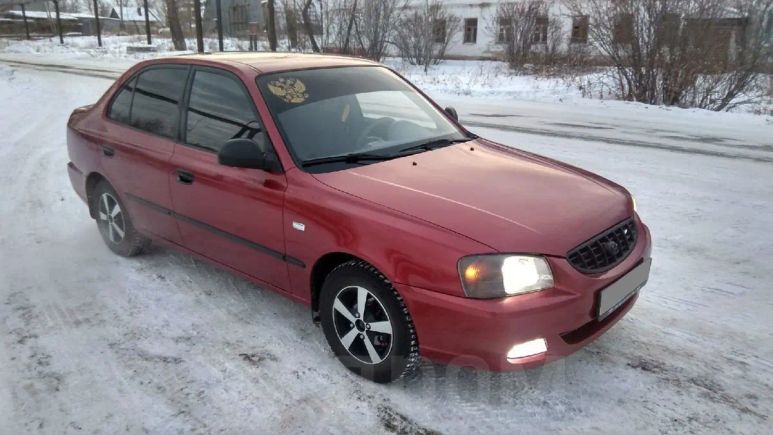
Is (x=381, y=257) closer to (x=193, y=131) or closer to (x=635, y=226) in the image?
(x=635, y=226)

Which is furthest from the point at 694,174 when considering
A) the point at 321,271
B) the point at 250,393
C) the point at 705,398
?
the point at 250,393

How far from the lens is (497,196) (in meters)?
2.96

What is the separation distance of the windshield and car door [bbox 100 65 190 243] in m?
0.90

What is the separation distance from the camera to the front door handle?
3.75 meters

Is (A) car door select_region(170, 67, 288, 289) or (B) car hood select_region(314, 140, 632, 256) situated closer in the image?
(B) car hood select_region(314, 140, 632, 256)

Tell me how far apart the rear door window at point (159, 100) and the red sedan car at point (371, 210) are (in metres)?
0.02

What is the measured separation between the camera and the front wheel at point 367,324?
2795mm

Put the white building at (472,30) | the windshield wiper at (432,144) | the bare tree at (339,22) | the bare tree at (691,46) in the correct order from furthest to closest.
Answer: the white building at (472,30) → the bare tree at (339,22) → the bare tree at (691,46) → the windshield wiper at (432,144)

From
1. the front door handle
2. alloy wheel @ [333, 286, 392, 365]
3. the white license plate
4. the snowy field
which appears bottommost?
the snowy field

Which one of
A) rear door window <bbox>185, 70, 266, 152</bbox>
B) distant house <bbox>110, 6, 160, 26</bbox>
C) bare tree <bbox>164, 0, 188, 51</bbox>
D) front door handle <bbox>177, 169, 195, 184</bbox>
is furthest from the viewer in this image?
distant house <bbox>110, 6, 160, 26</bbox>

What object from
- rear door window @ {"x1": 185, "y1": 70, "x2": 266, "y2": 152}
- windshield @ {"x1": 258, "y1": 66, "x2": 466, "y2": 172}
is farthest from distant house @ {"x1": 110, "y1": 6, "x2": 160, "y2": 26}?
windshield @ {"x1": 258, "y1": 66, "x2": 466, "y2": 172}

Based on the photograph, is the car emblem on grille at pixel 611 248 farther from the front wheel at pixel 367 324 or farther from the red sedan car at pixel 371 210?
the front wheel at pixel 367 324

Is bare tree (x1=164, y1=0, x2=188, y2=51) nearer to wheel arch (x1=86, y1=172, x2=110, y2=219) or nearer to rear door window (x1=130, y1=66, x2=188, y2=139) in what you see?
wheel arch (x1=86, y1=172, x2=110, y2=219)

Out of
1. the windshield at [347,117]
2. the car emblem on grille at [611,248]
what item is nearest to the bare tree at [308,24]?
the windshield at [347,117]
